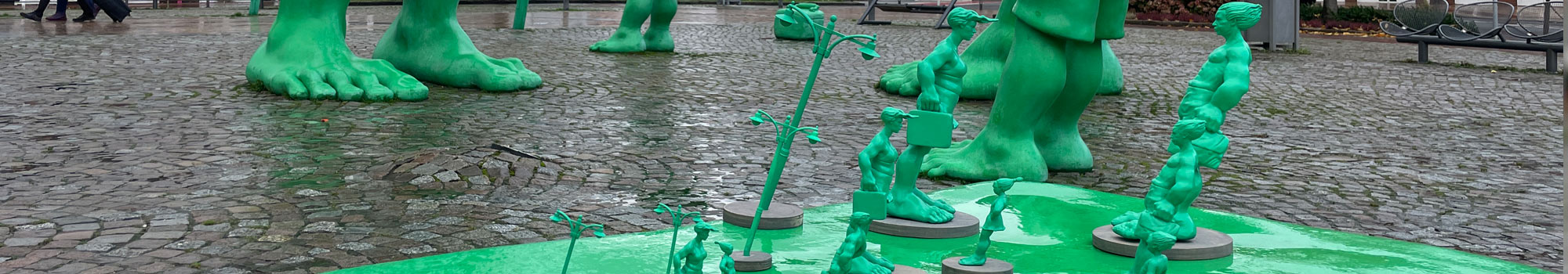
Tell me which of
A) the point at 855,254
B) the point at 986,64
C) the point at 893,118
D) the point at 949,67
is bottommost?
the point at 855,254

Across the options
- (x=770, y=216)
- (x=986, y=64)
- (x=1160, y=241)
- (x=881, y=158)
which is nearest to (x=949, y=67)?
(x=881, y=158)

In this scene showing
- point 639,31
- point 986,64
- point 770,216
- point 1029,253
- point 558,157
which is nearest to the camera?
point 1029,253

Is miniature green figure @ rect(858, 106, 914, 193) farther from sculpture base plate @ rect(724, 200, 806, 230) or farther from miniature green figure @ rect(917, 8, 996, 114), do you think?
sculpture base plate @ rect(724, 200, 806, 230)

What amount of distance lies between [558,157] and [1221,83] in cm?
282

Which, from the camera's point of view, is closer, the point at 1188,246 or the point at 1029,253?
the point at 1188,246

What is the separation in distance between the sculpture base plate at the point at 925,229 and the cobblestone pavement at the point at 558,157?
2.30ft

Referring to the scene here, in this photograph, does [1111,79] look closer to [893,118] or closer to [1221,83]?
[1221,83]

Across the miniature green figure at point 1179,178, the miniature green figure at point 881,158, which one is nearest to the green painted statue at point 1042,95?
the miniature green figure at point 1179,178

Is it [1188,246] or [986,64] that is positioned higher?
[986,64]

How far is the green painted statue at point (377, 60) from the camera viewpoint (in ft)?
24.2

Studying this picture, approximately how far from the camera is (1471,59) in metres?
12.3

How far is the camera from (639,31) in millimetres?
11516

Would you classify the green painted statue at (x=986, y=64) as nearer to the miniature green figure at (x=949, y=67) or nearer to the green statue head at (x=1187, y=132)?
the miniature green figure at (x=949, y=67)

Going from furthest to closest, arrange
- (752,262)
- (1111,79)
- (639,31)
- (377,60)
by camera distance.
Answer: (639,31)
(1111,79)
(377,60)
(752,262)
